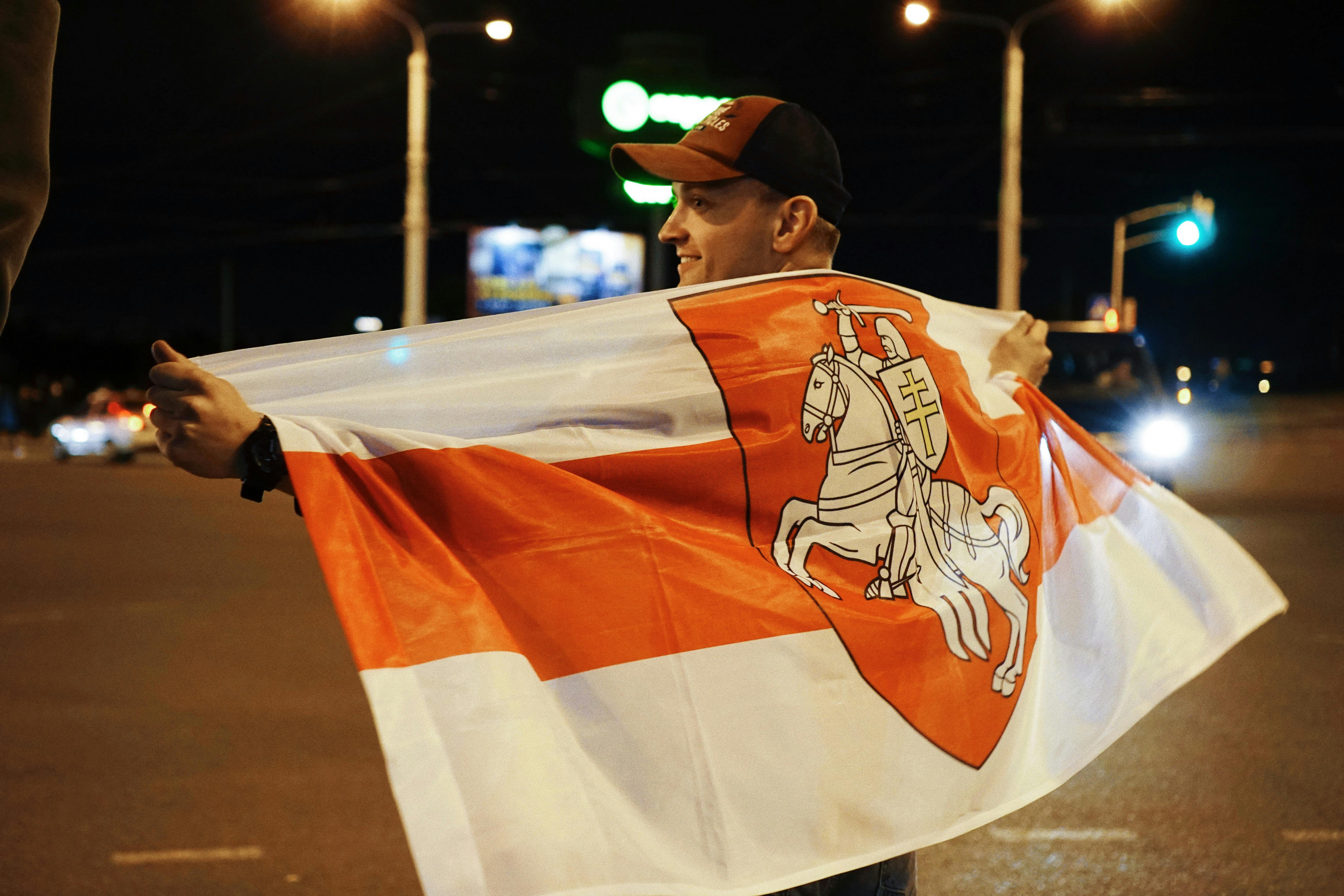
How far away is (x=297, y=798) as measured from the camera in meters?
4.32

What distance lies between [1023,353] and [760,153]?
3.14 ft

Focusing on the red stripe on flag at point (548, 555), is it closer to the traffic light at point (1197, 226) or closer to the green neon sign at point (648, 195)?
the green neon sign at point (648, 195)

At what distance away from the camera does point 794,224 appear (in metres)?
2.09

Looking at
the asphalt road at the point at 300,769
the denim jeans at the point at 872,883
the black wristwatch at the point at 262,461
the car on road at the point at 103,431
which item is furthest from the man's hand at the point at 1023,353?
the car on road at the point at 103,431

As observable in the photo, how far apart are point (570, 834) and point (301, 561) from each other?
914 centimetres

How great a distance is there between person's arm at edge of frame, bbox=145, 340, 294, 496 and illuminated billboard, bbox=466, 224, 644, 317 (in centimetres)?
2840

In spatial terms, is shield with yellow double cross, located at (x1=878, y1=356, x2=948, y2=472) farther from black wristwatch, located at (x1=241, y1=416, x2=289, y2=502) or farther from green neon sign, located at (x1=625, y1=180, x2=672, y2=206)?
green neon sign, located at (x1=625, y1=180, x2=672, y2=206)

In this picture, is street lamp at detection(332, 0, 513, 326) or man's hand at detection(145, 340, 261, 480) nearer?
man's hand at detection(145, 340, 261, 480)

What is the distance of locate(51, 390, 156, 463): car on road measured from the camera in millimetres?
24891

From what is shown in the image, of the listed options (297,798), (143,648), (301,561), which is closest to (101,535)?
(301,561)

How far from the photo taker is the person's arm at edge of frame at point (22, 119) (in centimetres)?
122

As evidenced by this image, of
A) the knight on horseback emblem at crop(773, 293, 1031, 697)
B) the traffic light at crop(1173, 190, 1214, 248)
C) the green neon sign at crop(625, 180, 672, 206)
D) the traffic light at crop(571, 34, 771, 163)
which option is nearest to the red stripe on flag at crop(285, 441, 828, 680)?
the knight on horseback emblem at crop(773, 293, 1031, 697)

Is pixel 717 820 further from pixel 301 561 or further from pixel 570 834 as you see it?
pixel 301 561

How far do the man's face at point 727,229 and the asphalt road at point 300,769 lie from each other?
2.24 meters
